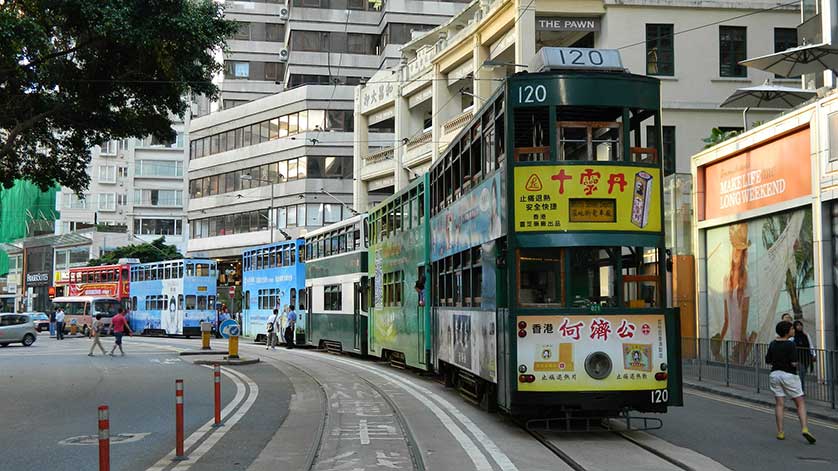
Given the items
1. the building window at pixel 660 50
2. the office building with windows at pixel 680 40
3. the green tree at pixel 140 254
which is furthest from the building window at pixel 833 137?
the green tree at pixel 140 254

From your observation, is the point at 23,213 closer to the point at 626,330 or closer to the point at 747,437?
the point at 626,330

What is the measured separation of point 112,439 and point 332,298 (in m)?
17.8

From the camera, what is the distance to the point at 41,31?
15227 mm

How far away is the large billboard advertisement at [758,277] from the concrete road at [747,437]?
4268 millimetres

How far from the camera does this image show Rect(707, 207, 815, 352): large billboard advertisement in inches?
808

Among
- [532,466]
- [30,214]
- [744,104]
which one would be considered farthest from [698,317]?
[30,214]

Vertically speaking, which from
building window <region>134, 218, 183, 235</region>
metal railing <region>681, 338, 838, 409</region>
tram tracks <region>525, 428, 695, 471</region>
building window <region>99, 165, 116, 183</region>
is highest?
building window <region>99, 165, 116, 183</region>

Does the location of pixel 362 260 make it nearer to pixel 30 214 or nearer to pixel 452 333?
pixel 452 333

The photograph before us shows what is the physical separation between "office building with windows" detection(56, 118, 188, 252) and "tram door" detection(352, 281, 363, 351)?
63.6 m

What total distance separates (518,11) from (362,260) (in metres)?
12.4

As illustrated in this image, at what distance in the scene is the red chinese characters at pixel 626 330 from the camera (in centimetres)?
1093

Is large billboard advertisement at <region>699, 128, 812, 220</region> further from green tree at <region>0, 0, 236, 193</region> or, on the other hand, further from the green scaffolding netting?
the green scaffolding netting

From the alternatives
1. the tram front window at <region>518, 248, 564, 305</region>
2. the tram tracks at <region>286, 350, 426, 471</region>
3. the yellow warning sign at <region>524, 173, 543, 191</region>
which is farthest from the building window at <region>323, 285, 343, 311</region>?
the yellow warning sign at <region>524, 173, 543, 191</region>


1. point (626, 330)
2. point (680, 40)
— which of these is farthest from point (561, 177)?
point (680, 40)
